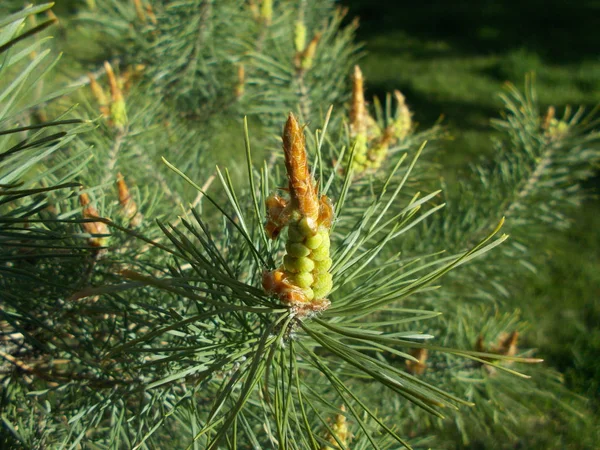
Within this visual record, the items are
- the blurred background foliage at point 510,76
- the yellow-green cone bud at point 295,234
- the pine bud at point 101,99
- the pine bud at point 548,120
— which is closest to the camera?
the yellow-green cone bud at point 295,234

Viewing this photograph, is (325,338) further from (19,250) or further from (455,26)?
(455,26)

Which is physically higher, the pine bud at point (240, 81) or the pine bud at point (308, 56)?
the pine bud at point (308, 56)

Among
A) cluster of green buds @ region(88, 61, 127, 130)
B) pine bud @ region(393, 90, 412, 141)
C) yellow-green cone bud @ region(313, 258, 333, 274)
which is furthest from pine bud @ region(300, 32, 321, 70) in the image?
yellow-green cone bud @ region(313, 258, 333, 274)

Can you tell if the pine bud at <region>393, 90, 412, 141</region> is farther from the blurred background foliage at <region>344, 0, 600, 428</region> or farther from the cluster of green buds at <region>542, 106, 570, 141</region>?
the blurred background foliage at <region>344, 0, 600, 428</region>

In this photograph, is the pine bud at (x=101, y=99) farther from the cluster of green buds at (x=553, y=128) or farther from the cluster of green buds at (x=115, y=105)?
the cluster of green buds at (x=553, y=128)

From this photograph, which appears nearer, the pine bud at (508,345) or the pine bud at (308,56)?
the pine bud at (508,345)

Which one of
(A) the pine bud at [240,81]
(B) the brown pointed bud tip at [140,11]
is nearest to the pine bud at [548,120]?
(A) the pine bud at [240,81]

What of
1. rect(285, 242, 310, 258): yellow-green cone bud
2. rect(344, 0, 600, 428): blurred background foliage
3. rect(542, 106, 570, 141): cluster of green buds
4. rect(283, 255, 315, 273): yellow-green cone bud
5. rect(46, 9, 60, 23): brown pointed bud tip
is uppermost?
rect(46, 9, 60, 23): brown pointed bud tip
